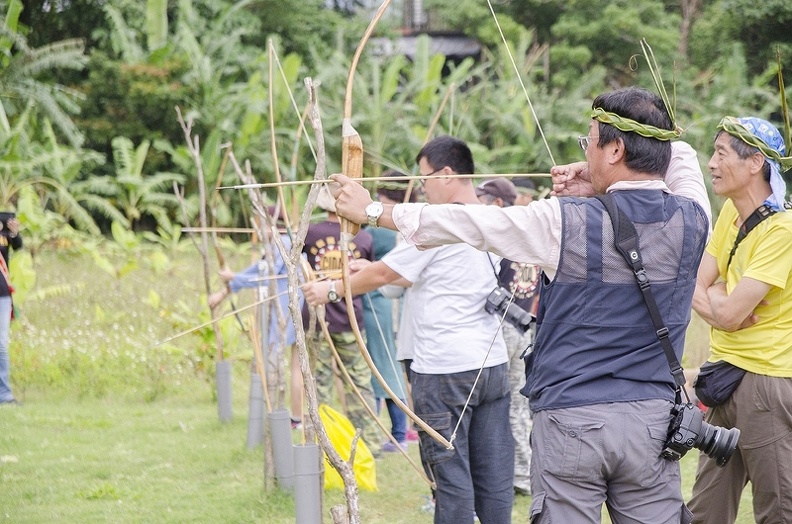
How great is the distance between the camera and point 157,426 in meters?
6.45

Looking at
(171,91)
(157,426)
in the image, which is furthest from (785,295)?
(171,91)

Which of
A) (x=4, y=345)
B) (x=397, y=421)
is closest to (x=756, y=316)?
(x=397, y=421)

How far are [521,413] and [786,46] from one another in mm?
12954

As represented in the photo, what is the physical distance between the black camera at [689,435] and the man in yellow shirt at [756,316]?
2.19 ft

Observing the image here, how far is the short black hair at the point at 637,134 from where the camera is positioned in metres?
2.35

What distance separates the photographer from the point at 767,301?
9.98 feet

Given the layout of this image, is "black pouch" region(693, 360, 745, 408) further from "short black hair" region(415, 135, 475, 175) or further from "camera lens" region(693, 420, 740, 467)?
"short black hair" region(415, 135, 475, 175)

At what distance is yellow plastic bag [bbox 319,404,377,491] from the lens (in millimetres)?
4520

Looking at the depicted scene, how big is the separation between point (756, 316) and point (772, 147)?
1.76 feet

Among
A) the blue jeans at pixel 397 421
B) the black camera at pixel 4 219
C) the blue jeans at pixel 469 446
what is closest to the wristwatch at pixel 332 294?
the blue jeans at pixel 469 446

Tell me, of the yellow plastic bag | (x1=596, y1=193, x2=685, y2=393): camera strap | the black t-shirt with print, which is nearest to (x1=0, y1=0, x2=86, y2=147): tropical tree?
the black t-shirt with print

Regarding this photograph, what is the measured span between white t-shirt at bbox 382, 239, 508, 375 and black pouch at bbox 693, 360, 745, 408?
723mm

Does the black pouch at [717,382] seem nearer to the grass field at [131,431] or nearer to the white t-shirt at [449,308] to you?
the white t-shirt at [449,308]

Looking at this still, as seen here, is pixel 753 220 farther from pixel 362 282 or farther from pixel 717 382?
pixel 362 282
